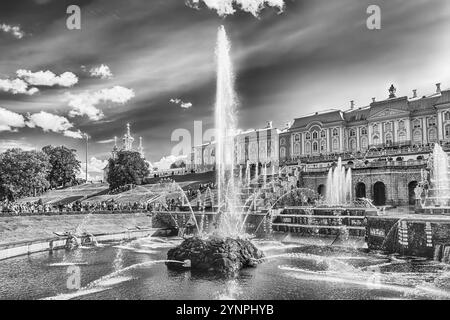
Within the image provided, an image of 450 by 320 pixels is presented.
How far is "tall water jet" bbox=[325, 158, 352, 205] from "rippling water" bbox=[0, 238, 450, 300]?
87.7 feet

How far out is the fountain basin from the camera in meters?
20.4

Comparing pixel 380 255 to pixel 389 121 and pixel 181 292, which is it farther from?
pixel 389 121

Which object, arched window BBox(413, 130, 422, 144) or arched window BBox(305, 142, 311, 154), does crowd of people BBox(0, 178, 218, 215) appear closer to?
arched window BBox(305, 142, 311, 154)

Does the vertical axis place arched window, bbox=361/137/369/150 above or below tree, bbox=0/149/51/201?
above

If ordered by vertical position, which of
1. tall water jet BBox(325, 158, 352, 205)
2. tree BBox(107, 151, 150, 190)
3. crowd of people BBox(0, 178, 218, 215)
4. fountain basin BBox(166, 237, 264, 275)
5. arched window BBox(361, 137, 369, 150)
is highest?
arched window BBox(361, 137, 369, 150)

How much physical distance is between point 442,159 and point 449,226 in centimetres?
2827

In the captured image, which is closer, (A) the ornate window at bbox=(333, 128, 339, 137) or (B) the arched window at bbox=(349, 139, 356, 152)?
(B) the arched window at bbox=(349, 139, 356, 152)

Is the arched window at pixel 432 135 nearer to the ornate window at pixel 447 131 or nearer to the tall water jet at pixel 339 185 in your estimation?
the ornate window at pixel 447 131

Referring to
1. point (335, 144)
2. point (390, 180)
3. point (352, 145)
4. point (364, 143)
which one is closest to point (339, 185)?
point (390, 180)

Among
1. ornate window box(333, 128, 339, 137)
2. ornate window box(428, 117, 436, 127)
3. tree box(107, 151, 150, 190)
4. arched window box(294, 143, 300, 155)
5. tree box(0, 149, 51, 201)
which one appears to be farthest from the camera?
arched window box(294, 143, 300, 155)

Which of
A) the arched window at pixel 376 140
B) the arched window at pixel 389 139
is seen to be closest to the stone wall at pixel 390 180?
the arched window at pixel 389 139

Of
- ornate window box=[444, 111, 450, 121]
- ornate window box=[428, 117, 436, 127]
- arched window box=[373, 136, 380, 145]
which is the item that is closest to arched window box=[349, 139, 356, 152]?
arched window box=[373, 136, 380, 145]

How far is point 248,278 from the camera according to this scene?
1903 cm
